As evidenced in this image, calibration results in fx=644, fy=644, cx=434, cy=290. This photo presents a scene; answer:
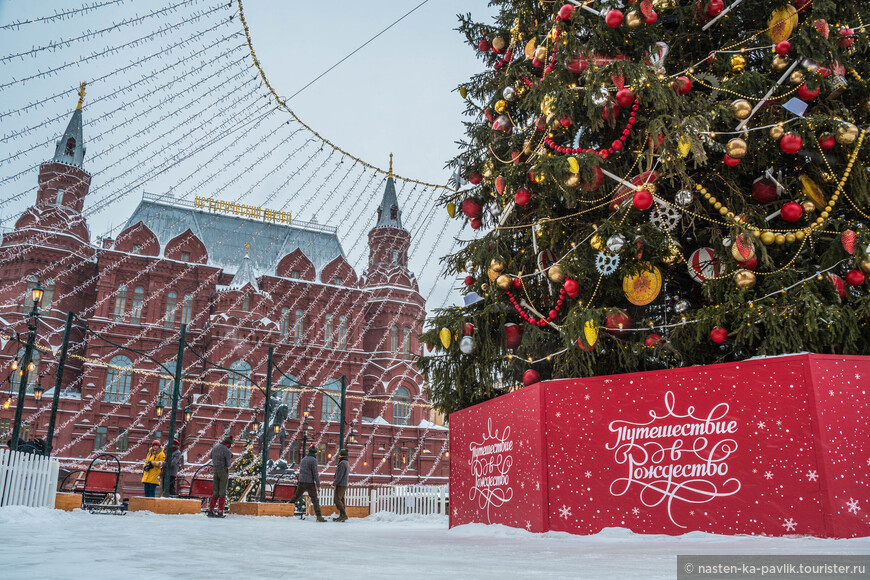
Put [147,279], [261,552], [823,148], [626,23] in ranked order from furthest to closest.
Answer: [147,279]
[626,23]
[823,148]
[261,552]

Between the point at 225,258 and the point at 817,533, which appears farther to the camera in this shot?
the point at 225,258

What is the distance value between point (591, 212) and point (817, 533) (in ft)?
14.5

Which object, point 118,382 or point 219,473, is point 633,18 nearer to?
point 219,473

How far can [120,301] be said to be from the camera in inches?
1676

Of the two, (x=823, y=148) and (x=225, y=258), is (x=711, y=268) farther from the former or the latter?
(x=225, y=258)

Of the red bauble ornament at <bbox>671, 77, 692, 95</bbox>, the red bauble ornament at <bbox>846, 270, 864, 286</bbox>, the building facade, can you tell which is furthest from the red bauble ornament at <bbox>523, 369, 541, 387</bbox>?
the building facade

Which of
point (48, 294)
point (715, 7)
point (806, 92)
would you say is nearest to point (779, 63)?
point (806, 92)

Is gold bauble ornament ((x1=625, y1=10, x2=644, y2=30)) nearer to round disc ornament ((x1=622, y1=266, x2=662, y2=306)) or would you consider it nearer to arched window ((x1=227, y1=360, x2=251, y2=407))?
round disc ornament ((x1=622, y1=266, x2=662, y2=306))

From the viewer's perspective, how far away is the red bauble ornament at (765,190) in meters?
7.26

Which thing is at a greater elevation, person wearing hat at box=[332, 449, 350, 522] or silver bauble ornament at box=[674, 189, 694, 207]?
silver bauble ornament at box=[674, 189, 694, 207]

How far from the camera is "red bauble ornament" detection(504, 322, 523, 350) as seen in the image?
8.74 m

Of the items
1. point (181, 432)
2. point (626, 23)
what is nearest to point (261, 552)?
point (626, 23)

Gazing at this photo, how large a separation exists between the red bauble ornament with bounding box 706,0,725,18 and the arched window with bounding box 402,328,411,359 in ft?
137

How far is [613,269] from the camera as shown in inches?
289
